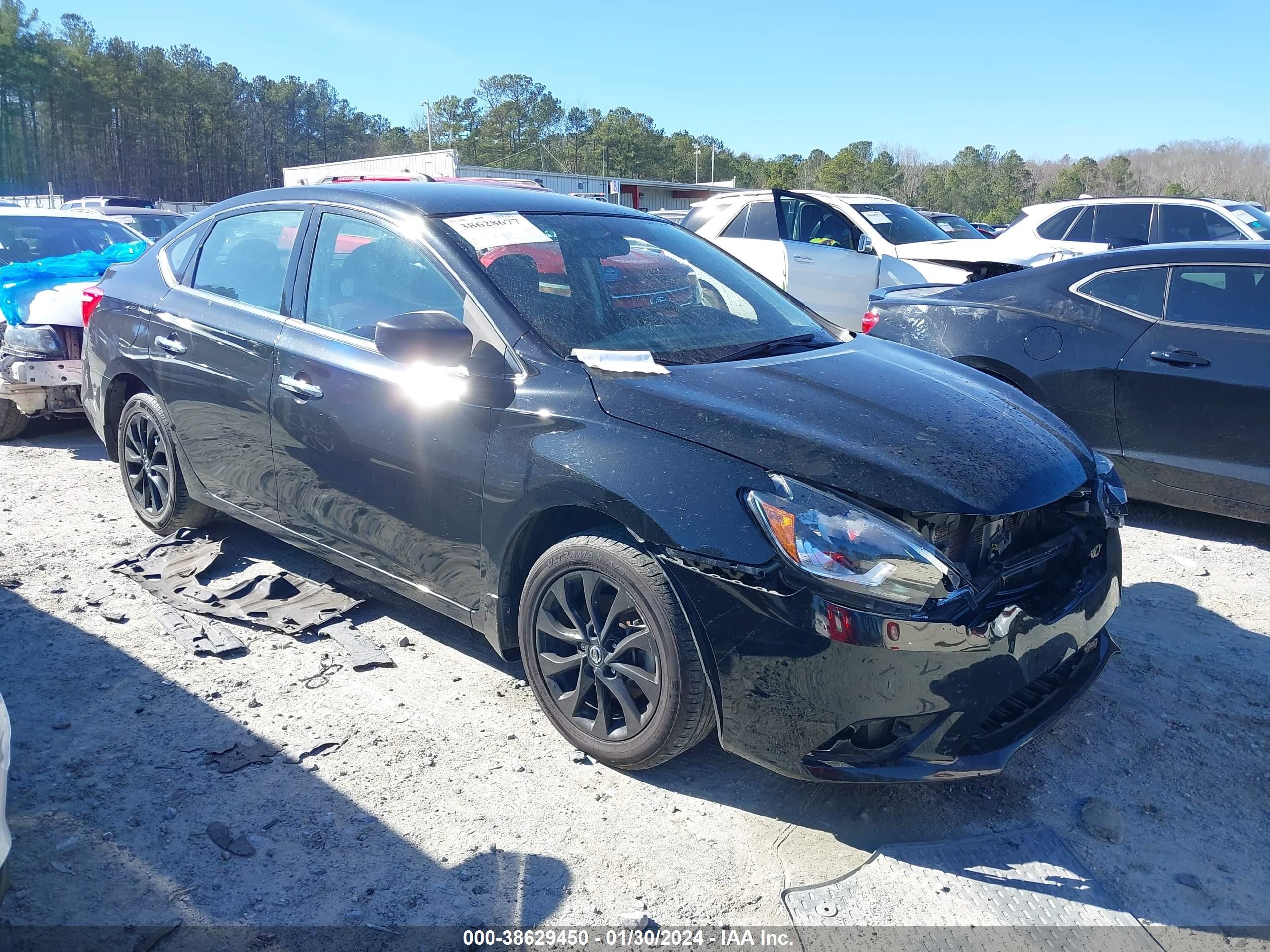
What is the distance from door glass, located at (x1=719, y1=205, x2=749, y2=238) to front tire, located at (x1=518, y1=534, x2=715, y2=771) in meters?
8.24

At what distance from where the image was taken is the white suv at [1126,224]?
31.4 feet

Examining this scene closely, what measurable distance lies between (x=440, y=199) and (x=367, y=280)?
17.5 inches

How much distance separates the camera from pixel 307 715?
332cm

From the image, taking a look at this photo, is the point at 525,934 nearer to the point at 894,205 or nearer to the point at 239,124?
the point at 894,205

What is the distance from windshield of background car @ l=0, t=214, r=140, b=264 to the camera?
8.19 meters

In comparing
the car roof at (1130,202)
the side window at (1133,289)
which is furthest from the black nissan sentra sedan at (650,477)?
the car roof at (1130,202)

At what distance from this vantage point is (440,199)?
374cm

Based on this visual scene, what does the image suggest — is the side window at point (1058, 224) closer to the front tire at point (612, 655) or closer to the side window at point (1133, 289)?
the side window at point (1133, 289)

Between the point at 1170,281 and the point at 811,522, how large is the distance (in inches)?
149

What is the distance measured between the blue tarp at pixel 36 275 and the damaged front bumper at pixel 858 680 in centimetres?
551

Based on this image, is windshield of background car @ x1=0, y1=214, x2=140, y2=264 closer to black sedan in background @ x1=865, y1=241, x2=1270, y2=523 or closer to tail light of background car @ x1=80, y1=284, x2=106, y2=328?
tail light of background car @ x1=80, y1=284, x2=106, y2=328

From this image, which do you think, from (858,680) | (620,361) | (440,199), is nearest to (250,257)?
(440,199)

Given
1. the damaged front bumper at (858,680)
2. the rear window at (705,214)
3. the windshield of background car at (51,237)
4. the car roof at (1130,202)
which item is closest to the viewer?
the damaged front bumper at (858,680)

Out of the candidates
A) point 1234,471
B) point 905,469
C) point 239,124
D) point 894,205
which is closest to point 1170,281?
point 1234,471
